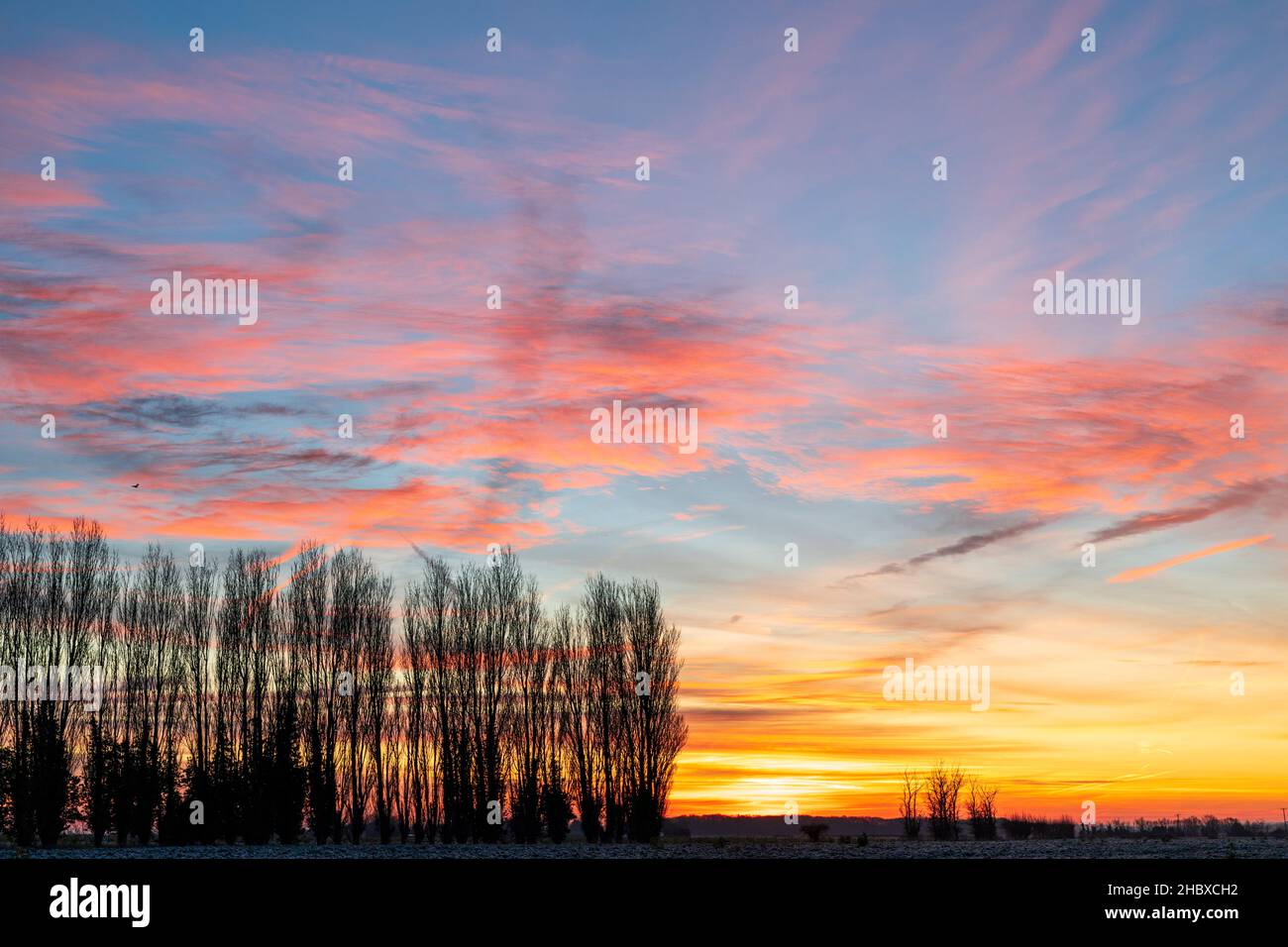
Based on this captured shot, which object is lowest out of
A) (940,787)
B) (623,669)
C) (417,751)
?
(940,787)

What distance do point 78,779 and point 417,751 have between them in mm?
20658

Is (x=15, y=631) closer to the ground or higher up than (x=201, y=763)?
higher up

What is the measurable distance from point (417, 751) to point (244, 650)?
13339 millimetres

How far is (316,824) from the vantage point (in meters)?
71.7

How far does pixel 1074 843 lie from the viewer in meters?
39.7

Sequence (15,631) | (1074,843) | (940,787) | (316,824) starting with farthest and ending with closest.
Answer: (940,787), (316,824), (15,631), (1074,843)

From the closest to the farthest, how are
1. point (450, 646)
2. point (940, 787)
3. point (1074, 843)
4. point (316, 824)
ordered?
point (1074, 843), point (316, 824), point (450, 646), point (940, 787)

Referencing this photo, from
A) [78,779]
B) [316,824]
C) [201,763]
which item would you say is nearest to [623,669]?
[316,824]
